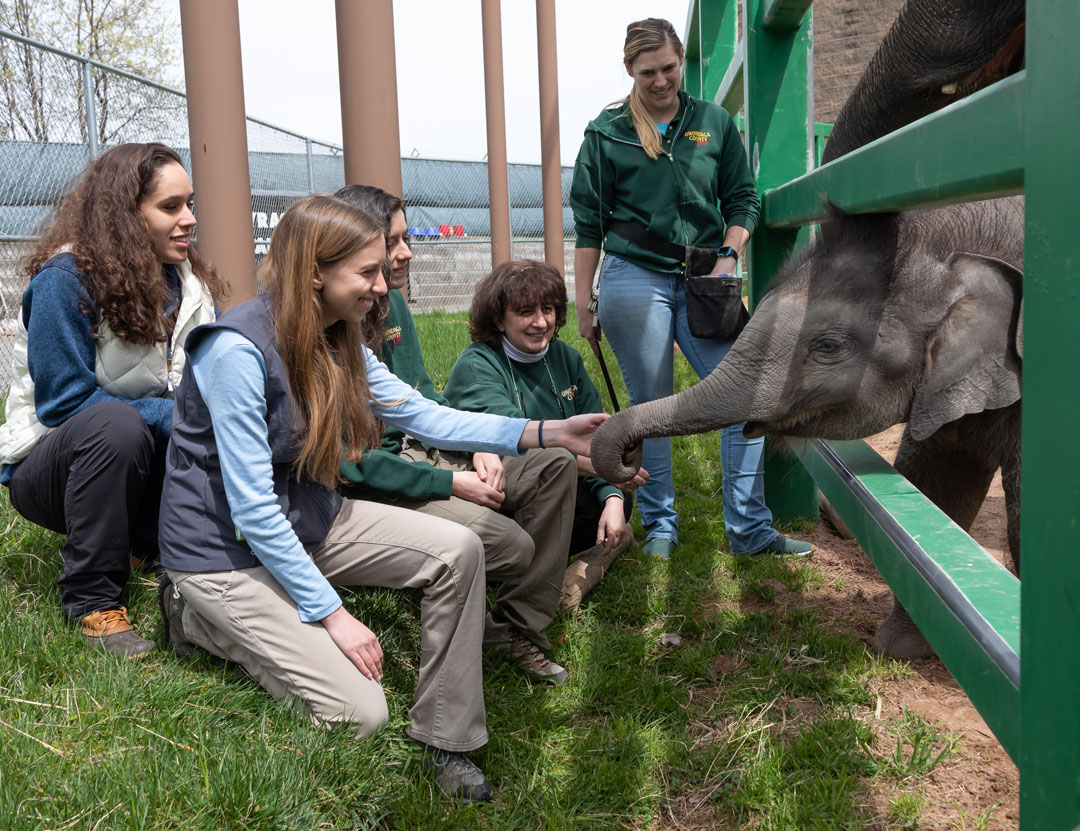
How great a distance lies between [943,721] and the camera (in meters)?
3.07

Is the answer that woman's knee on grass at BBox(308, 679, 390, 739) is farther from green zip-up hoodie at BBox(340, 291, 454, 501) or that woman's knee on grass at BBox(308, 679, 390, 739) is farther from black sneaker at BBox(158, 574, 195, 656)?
green zip-up hoodie at BBox(340, 291, 454, 501)

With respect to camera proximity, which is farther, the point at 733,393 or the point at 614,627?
the point at 614,627

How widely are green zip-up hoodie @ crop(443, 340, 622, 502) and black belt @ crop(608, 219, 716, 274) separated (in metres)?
0.62

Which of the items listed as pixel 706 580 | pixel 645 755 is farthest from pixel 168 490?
pixel 706 580

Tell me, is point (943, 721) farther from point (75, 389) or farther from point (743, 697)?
point (75, 389)

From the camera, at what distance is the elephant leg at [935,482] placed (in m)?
3.47

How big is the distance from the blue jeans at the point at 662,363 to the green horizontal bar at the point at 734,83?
1393 mm

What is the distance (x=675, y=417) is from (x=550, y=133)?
35.9 feet

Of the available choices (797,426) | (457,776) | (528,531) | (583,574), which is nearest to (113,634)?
(457,776)

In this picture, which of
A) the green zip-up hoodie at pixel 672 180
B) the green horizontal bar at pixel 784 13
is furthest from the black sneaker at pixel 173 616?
the green horizontal bar at pixel 784 13

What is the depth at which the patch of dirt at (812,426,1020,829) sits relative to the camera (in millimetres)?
2584

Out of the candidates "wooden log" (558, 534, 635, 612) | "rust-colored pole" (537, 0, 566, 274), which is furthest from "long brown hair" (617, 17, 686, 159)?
"rust-colored pole" (537, 0, 566, 274)

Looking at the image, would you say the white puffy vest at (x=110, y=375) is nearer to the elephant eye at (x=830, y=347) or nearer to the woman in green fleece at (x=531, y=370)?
the woman in green fleece at (x=531, y=370)

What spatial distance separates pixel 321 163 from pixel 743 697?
40.5 ft
